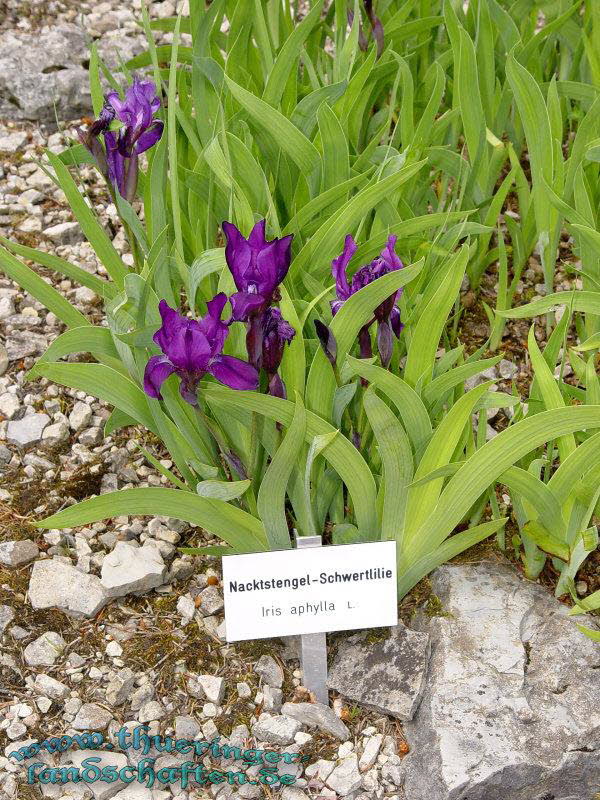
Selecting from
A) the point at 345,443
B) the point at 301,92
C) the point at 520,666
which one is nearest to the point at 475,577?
the point at 520,666

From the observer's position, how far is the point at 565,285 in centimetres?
232

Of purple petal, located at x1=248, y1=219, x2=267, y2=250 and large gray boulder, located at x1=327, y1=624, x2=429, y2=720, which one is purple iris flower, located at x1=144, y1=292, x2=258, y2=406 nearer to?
purple petal, located at x1=248, y1=219, x2=267, y2=250

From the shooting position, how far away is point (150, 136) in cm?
153

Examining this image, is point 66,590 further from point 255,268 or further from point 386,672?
point 255,268

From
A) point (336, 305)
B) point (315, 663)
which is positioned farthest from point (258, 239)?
point (315, 663)

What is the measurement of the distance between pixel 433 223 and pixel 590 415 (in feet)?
1.69

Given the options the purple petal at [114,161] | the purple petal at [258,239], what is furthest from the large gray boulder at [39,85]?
the purple petal at [258,239]

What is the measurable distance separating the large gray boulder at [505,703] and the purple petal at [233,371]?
0.62 m

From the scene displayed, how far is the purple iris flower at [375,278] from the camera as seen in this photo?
1.33 m

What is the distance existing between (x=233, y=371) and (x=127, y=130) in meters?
0.53

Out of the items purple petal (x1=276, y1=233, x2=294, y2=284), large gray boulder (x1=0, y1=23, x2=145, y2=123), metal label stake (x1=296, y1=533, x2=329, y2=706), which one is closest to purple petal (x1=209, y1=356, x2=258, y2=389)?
purple petal (x1=276, y1=233, x2=294, y2=284)

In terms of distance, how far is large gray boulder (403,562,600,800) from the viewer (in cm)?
141

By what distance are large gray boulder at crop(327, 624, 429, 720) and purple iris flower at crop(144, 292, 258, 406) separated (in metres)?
0.58

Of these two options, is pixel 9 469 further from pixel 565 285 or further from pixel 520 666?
pixel 565 285
